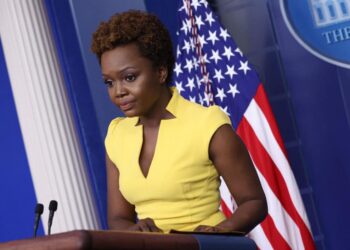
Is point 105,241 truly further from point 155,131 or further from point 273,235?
point 273,235

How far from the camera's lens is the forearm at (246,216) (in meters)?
2.29

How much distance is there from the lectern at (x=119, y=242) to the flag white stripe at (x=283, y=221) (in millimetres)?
2169

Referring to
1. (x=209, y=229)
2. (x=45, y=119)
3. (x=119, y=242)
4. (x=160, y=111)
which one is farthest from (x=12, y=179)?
(x=119, y=242)

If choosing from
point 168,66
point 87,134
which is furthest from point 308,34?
point 168,66

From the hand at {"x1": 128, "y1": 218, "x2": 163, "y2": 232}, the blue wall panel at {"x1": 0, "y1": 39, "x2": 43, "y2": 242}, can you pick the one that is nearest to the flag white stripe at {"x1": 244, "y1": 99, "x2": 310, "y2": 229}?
the blue wall panel at {"x1": 0, "y1": 39, "x2": 43, "y2": 242}

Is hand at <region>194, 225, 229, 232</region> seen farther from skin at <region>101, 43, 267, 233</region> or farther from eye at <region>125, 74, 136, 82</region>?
eye at <region>125, 74, 136, 82</region>

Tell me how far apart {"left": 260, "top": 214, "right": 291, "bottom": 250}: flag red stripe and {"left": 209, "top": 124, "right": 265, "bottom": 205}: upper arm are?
1.87 metres

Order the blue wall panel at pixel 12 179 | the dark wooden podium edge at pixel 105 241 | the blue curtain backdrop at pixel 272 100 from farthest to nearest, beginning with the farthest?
1. the blue wall panel at pixel 12 179
2. the blue curtain backdrop at pixel 272 100
3. the dark wooden podium edge at pixel 105 241

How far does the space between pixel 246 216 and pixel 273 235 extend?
194 cm

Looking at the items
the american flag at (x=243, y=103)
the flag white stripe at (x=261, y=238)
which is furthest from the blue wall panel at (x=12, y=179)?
the flag white stripe at (x=261, y=238)

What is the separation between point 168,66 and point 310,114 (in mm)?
2263

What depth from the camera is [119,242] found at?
5.88ft

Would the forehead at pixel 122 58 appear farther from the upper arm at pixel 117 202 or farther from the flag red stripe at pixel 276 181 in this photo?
the flag red stripe at pixel 276 181

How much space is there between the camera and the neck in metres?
2.42
